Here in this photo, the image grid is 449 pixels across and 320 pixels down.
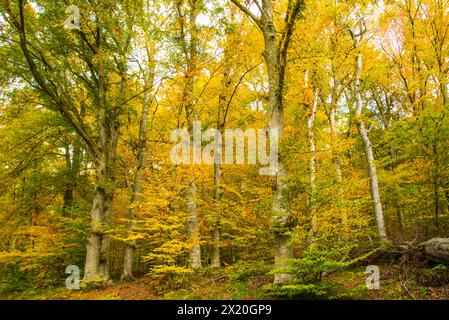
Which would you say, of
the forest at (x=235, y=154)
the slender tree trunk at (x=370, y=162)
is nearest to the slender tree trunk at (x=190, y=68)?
the forest at (x=235, y=154)

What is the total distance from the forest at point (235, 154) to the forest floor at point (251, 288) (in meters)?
0.06

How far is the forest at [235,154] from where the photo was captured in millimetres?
6828

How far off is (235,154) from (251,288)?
30.9 feet

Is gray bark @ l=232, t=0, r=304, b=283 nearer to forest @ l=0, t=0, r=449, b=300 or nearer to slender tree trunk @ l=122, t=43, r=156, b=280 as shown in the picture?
forest @ l=0, t=0, r=449, b=300

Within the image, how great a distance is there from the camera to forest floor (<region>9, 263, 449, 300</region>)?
231 inches

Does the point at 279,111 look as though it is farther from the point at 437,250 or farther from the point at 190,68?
the point at 190,68

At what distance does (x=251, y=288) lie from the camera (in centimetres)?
801

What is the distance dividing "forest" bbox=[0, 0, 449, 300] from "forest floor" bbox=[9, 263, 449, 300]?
0.06 metres

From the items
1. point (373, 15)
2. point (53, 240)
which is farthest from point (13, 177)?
point (373, 15)

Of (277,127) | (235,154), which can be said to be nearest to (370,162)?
(277,127)

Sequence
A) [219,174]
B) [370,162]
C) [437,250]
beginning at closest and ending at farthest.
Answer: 1. [437,250]
2. [370,162]
3. [219,174]

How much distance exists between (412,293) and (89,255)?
9999 mm

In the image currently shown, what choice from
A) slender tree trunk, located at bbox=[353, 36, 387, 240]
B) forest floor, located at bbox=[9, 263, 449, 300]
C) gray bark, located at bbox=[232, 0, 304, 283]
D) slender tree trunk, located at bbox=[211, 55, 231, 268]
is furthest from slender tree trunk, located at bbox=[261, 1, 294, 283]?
slender tree trunk, located at bbox=[211, 55, 231, 268]

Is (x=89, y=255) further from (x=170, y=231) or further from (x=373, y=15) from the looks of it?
(x=373, y=15)
